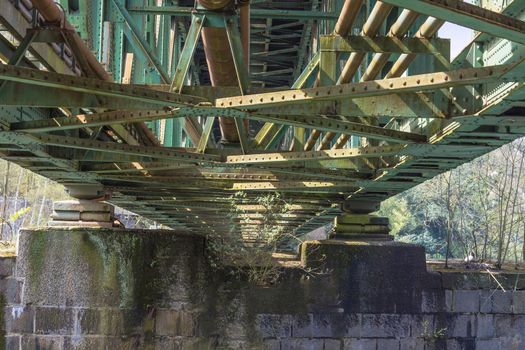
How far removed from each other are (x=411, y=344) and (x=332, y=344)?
1247 mm

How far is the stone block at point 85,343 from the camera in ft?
38.6

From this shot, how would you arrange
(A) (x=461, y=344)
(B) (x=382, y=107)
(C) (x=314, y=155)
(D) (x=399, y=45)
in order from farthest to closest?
(A) (x=461, y=344) < (C) (x=314, y=155) < (B) (x=382, y=107) < (D) (x=399, y=45)

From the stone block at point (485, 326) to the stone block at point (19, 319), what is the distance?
6.95 metres

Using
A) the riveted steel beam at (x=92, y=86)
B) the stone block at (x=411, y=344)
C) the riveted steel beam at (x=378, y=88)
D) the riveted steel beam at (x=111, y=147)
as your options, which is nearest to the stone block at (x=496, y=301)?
the stone block at (x=411, y=344)

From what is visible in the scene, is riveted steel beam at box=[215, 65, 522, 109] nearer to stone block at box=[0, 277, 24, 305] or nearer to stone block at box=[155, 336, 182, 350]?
stone block at box=[155, 336, 182, 350]

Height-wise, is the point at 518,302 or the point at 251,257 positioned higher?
the point at 251,257

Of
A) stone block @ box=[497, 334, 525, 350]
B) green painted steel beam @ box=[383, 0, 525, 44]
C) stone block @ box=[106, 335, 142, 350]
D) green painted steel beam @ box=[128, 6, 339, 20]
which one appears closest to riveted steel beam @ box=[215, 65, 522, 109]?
green painted steel beam @ box=[383, 0, 525, 44]

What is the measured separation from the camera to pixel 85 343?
38.7ft

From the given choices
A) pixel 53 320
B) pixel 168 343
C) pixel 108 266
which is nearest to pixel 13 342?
pixel 53 320

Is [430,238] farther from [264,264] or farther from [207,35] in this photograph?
[207,35]

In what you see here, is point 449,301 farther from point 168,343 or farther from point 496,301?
point 168,343

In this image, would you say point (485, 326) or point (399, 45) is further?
point (485, 326)

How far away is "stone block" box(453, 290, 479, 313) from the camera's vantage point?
12.1 m

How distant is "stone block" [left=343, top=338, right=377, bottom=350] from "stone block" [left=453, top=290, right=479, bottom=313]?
1.42 metres
